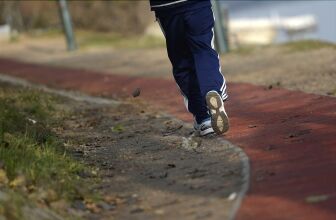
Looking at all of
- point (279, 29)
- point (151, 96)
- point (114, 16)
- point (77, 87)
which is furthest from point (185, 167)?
point (279, 29)

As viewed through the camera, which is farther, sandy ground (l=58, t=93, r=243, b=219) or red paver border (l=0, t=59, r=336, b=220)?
sandy ground (l=58, t=93, r=243, b=219)

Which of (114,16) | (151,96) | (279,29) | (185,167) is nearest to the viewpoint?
(185,167)

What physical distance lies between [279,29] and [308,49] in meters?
17.1

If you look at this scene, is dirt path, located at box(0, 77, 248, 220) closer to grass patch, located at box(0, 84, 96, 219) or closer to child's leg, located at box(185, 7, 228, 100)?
grass patch, located at box(0, 84, 96, 219)

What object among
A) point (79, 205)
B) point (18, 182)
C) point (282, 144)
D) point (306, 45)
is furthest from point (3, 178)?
point (306, 45)

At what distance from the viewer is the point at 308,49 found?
597 inches

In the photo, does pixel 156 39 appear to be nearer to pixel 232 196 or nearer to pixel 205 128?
pixel 205 128

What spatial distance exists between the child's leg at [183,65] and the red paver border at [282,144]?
15.4 inches

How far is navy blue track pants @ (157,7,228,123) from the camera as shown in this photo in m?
6.53

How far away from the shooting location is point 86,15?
26.8 metres

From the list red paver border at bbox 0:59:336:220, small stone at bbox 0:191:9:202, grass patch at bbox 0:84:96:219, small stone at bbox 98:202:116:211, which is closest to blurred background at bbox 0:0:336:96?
red paver border at bbox 0:59:336:220

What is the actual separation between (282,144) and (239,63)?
8.89 m

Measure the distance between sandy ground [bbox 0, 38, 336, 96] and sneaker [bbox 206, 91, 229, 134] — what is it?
2570 millimetres

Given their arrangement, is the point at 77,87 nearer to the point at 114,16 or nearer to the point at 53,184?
the point at 53,184
